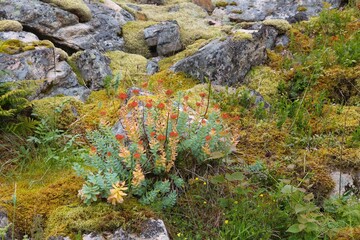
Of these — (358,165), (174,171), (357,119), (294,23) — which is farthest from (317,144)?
(294,23)

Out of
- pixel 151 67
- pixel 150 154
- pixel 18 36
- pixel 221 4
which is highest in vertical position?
pixel 150 154

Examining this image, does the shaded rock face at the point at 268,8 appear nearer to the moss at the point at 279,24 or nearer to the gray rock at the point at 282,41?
the moss at the point at 279,24

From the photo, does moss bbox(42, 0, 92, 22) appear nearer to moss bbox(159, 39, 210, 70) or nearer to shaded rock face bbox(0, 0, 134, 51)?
shaded rock face bbox(0, 0, 134, 51)

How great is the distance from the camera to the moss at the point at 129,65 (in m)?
6.46

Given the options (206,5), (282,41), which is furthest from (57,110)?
(206,5)

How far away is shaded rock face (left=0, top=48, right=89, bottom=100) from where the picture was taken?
208 inches

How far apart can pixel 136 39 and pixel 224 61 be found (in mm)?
2395

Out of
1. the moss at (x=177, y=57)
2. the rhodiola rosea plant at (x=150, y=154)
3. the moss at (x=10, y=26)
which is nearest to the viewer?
the rhodiola rosea plant at (x=150, y=154)

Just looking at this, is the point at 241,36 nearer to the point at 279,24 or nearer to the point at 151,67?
the point at 279,24

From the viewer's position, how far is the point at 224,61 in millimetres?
6422

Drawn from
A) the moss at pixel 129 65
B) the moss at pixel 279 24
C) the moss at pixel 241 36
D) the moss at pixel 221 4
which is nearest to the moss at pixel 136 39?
the moss at pixel 129 65

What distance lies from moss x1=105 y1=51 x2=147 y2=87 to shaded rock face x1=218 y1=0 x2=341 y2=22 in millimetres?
3831

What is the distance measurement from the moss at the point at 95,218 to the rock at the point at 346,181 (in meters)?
2.05

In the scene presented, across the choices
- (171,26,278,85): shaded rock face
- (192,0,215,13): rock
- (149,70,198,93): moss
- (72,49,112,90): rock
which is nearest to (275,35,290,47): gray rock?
(171,26,278,85): shaded rock face
